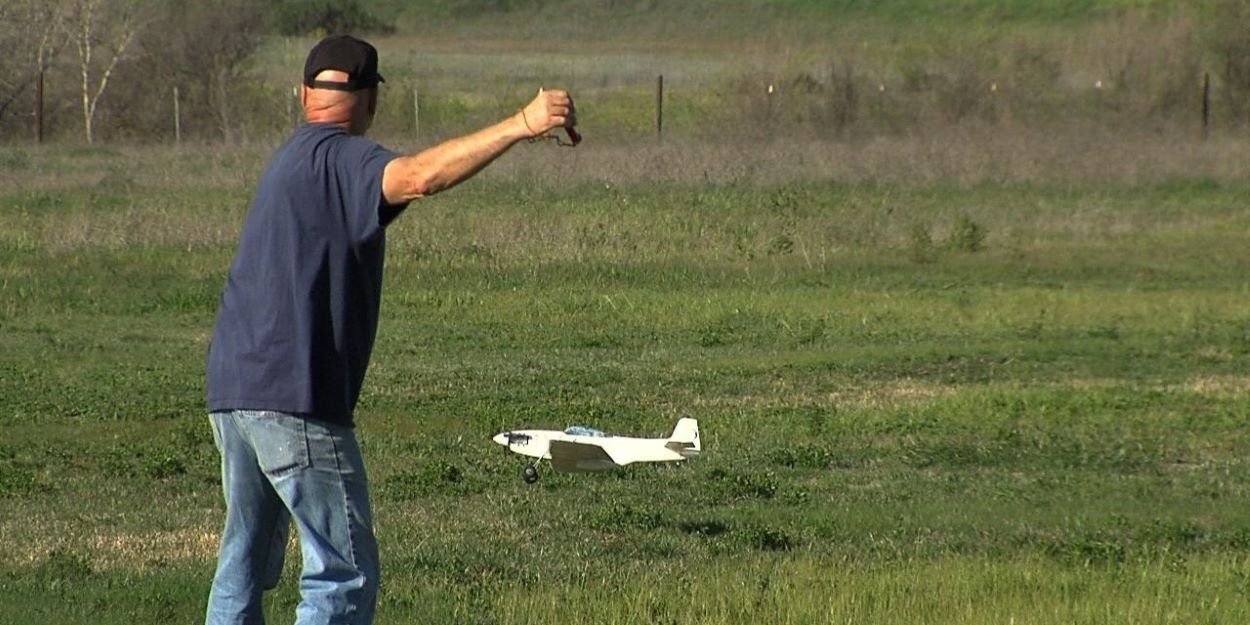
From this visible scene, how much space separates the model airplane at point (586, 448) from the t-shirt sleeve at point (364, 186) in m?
4.05

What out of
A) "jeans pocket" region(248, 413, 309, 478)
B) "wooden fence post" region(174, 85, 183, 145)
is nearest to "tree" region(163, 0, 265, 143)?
"wooden fence post" region(174, 85, 183, 145)

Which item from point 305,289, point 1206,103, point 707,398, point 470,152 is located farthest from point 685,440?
point 1206,103

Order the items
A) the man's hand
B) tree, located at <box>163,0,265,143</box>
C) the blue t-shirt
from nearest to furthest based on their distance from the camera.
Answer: the man's hand, the blue t-shirt, tree, located at <box>163,0,265,143</box>

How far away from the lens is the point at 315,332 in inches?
192

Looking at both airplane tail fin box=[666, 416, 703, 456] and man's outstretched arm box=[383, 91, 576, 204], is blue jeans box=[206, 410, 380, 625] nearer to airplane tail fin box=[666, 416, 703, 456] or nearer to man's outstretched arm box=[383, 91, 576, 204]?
man's outstretched arm box=[383, 91, 576, 204]

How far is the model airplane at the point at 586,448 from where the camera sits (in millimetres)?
8789

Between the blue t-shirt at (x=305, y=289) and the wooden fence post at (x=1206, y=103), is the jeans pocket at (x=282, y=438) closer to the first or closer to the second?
the blue t-shirt at (x=305, y=289)

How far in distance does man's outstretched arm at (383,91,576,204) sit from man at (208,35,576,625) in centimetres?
16

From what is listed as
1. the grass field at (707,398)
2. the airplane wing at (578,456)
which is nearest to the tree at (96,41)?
the grass field at (707,398)

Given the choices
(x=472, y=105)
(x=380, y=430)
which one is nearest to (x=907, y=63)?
(x=472, y=105)

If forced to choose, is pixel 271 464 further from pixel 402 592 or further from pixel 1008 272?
pixel 1008 272

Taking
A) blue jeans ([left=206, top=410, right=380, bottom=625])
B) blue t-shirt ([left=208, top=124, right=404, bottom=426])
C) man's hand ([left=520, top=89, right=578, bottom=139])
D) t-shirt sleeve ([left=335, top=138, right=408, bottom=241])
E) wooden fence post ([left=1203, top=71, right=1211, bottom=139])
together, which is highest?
man's hand ([left=520, top=89, right=578, bottom=139])

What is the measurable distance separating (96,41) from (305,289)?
34208 mm

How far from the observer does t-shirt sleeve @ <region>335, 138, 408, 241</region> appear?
15.4ft
